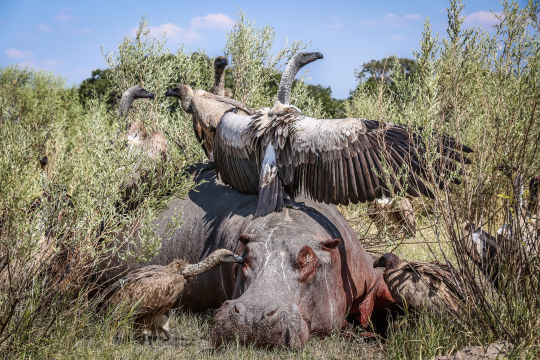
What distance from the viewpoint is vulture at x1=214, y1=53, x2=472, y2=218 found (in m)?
5.35

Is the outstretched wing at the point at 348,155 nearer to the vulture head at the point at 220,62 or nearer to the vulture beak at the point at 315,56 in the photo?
the vulture beak at the point at 315,56

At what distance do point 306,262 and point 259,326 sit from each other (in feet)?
2.72

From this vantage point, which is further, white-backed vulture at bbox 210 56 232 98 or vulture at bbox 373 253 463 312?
white-backed vulture at bbox 210 56 232 98

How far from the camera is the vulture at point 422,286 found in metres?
4.93

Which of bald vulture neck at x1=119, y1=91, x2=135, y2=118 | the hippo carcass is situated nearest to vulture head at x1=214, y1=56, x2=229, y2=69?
bald vulture neck at x1=119, y1=91, x2=135, y2=118

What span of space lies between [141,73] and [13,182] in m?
5.92

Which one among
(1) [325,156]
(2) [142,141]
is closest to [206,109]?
(2) [142,141]

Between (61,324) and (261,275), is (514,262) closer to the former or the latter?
(261,275)

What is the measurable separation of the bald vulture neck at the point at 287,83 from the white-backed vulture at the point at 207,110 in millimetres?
787

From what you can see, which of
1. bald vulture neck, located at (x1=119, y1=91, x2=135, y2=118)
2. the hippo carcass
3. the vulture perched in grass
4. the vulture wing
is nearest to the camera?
the hippo carcass

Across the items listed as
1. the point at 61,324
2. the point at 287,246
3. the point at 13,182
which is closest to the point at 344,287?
the point at 287,246

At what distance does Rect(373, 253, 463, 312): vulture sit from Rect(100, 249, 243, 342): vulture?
4.27 ft

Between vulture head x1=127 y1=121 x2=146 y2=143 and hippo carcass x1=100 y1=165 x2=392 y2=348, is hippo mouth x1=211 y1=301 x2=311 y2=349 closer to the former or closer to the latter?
hippo carcass x1=100 y1=165 x2=392 y2=348

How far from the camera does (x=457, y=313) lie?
181 inches
